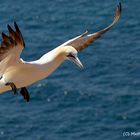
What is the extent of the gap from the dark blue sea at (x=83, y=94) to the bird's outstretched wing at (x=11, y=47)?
95.1ft

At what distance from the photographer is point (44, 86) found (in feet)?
164

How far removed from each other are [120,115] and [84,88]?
12.1ft

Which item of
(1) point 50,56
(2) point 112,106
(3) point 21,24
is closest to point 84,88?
(2) point 112,106

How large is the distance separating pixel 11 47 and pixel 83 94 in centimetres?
3319

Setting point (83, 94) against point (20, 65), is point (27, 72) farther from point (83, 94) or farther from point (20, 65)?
point (83, 94)

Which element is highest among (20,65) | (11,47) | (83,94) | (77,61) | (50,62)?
(11,47)

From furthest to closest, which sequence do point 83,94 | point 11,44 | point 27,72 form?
point 83,94, point 27,72, point 11,44

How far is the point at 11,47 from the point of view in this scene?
16.2m

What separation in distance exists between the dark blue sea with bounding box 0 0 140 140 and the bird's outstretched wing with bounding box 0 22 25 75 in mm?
28974

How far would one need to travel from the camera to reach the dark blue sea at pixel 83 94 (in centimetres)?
4650

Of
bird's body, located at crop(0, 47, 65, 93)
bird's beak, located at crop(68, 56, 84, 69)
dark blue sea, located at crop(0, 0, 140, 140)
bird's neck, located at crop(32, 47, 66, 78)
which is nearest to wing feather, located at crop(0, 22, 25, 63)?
bird's body, located at crop(0, 47, 65, 93)

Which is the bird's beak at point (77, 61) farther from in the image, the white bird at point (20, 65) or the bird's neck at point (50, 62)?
the bird's neck at point (50, 62)

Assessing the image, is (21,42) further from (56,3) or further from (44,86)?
(56,3)

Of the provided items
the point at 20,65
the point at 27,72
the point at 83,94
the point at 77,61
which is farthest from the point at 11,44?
the point at 83,94
